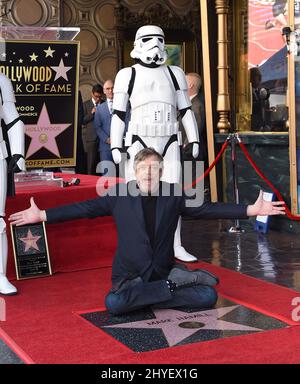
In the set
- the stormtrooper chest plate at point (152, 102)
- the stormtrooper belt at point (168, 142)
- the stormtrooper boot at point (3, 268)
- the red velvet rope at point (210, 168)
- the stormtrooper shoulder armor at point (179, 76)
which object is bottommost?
the stormtrooper boot at point (3, 268)

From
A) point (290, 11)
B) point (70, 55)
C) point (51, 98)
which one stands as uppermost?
point (290, 11)

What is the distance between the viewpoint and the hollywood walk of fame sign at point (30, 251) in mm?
4902

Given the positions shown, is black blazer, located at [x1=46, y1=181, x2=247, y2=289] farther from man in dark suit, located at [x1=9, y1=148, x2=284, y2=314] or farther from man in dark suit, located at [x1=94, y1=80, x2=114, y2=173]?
man in dark suit, located at [x1=94, y1=80, x2=114, y2=173]

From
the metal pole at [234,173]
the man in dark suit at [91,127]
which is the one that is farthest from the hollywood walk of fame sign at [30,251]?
the man in dark suit at [91,127]

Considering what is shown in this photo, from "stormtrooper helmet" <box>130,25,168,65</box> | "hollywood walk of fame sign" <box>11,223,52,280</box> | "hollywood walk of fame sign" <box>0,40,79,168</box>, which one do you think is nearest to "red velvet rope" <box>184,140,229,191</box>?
"hollywood walk of fame sign" <box>0,40,79,168</box>

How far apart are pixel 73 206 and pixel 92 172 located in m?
5.77

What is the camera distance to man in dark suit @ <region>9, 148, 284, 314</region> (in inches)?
154

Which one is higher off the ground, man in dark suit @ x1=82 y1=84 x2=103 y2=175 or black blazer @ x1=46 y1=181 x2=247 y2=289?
man in dark suit @ x1=82 y1=84 x2=103 y2=175

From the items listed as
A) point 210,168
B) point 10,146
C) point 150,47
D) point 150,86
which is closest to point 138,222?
point 10,146

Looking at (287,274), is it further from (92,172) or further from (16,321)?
(92,172)

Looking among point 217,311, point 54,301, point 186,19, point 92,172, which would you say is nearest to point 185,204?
point 217,311

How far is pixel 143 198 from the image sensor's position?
13.3 ft

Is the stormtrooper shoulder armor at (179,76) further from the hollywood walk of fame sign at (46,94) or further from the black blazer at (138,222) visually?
the black blazer at (138,222)

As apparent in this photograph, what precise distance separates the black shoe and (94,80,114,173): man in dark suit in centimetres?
452
